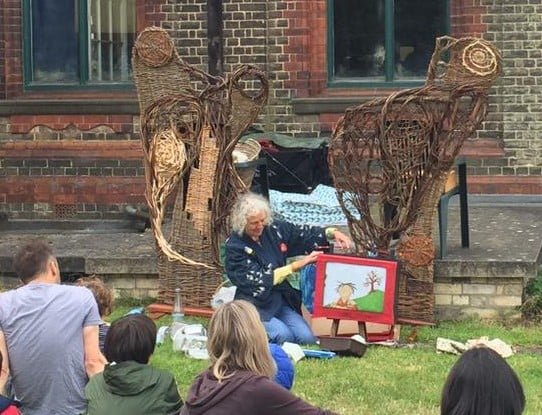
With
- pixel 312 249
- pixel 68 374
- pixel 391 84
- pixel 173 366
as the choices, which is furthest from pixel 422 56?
pixel 68 374

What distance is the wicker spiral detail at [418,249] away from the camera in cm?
841

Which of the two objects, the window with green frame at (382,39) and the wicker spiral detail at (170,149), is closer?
the wicker spiral detail at (170,149)

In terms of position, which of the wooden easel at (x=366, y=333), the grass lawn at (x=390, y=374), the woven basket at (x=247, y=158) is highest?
the woven basket at (x=247, y=158)

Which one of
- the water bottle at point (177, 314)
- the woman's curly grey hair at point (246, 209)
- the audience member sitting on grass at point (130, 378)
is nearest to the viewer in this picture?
the audience member sitting on grass at point (130, 378)

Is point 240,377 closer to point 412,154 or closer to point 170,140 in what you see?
point 412,154

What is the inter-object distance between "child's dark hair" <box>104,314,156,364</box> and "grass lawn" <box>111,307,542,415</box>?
2024mm

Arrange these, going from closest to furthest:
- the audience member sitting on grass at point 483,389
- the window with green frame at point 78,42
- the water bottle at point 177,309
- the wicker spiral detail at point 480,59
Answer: the audience member sitting on grass at point 483,389, the wicker spiral detail at point 480,59, the water bottle at point 177,309, the window with green frame at point 78,42

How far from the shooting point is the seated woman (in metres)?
7.79

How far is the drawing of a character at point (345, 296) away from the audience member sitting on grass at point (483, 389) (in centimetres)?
451

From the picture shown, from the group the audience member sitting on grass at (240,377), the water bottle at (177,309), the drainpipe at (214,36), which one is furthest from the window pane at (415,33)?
the audience member sitting on grass at (240,377)

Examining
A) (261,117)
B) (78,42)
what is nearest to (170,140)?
(261,117)

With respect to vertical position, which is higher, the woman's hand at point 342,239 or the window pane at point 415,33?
the window pane at point 415,33

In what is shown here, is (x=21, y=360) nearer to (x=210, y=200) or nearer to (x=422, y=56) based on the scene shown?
(x=210, y=200)

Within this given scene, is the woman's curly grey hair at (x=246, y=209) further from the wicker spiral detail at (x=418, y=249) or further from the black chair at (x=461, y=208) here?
the black chair at (x=461, y=208)
